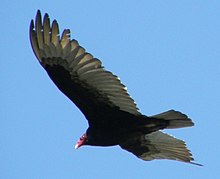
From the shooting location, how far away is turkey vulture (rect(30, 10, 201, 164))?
37.7 ft

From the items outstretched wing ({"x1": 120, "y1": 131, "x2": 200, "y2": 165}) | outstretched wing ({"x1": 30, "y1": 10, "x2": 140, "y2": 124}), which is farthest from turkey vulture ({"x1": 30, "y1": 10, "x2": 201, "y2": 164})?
outstretched wing ({"x1": 120, "y1": 131, "x2": 200, "y2": 165})

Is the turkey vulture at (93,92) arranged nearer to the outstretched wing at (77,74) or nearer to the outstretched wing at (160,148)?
the outstretched wing at (77,74)

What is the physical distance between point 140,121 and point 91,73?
993 millimetres

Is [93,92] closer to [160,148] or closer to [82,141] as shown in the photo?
[82,141]

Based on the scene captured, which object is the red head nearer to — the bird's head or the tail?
the bird's head

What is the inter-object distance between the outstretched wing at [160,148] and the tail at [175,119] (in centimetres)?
88

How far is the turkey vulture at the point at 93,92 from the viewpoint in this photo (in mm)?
11492

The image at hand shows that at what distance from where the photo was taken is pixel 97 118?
1200 cm

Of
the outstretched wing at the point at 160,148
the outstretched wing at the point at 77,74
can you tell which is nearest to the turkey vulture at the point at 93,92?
the outstretched wing at the point at 77,74

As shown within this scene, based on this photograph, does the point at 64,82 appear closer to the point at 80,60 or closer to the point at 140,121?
the point at 80,60

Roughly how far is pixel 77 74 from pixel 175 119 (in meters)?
1.45

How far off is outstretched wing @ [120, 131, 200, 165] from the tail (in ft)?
2.89

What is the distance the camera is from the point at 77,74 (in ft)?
38.3

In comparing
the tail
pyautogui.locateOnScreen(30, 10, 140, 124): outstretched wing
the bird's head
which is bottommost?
the bird's head
